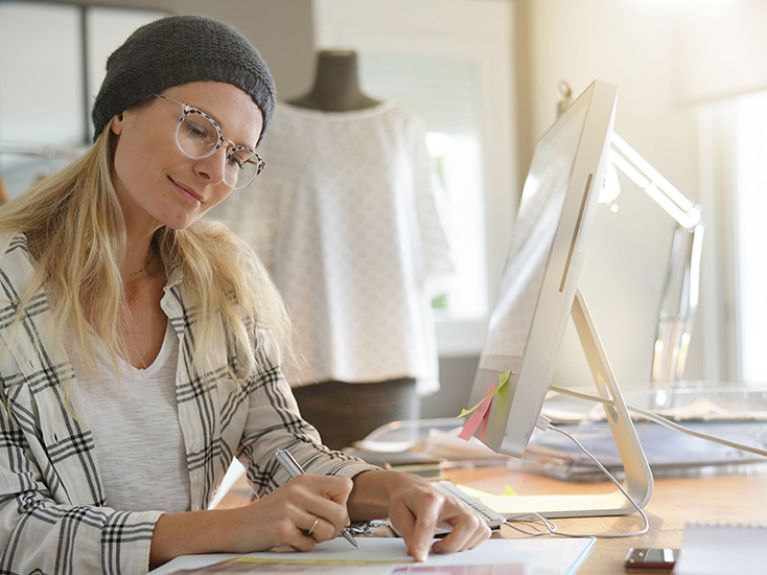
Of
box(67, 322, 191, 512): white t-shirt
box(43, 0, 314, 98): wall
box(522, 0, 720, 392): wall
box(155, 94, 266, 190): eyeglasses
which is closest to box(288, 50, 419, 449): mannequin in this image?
box(43, 0, 314, 98): wall

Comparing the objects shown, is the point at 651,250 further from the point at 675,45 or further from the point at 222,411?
the point at 222,411

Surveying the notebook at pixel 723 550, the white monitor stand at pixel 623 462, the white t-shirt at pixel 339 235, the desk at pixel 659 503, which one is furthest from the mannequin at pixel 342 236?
the notebook at pixel 723 550

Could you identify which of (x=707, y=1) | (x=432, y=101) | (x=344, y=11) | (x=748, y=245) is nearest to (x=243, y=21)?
(x=344, y=11)

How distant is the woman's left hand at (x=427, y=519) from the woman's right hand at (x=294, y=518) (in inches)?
2.5

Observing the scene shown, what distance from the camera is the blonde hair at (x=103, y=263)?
120 cm

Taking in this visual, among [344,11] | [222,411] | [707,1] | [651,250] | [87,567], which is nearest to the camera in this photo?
[87,567]

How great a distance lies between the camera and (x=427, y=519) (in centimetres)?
100

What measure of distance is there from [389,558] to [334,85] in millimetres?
2023

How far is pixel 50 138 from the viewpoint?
3.39m

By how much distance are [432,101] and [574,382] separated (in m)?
1.22

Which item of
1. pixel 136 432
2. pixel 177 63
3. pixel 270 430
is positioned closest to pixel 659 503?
pixel 270 430

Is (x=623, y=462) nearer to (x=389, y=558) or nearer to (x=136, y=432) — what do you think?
(x=389, y=558)

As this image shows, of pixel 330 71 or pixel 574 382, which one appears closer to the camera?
pixel 330 71

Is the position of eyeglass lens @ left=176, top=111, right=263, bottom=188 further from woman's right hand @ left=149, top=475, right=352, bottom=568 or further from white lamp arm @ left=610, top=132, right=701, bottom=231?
white lamp arm @ left=610, top=132, right=701, bottom=231
